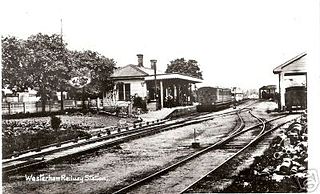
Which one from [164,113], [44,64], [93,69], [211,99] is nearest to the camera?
[44,64]

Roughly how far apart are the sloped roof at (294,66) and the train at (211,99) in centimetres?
1444

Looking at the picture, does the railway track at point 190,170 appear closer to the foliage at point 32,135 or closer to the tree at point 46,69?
the foliage at point 32,135

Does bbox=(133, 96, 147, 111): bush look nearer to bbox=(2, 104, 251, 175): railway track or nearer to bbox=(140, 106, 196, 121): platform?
bbox=(140, 106, 196, 121): platform

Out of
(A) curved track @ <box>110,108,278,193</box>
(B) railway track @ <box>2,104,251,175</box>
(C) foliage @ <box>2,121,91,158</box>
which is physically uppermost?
(C) foliage @ <box>2,121,91,158</box>

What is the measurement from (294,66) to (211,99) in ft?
51.8

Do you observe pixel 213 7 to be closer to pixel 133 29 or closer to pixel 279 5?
pixel 279 5

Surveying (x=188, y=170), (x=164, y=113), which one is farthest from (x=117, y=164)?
(x=164, y=113)

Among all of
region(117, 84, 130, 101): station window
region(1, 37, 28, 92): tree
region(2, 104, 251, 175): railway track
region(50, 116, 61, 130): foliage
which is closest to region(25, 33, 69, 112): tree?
region(1, 37, 28, 92): tree

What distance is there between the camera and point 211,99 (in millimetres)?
22578

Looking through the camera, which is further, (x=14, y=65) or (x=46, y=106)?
(x=46, y=106)

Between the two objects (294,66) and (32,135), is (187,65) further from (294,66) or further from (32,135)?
(32,135)

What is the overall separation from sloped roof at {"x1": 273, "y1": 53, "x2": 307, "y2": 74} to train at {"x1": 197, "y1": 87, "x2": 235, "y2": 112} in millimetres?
14439

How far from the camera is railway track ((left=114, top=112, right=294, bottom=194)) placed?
229 inches

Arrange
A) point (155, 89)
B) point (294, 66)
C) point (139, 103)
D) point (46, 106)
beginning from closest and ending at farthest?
point (294, 66) → point (46, 106) → point (155, 89) → point (139, 103)
